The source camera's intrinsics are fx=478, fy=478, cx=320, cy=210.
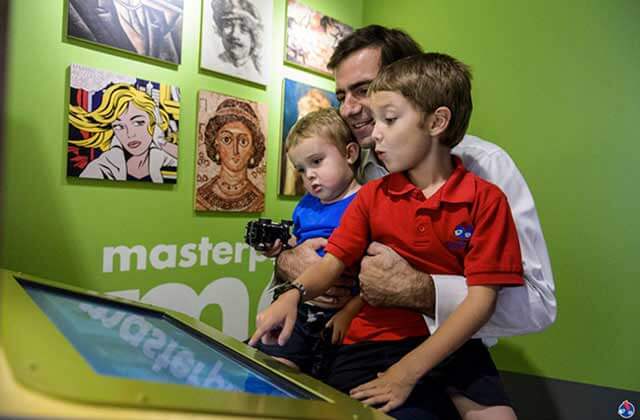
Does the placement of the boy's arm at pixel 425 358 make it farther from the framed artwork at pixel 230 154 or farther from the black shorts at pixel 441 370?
the framed artwork at pixel 230 154

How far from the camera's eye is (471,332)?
4.10 feet

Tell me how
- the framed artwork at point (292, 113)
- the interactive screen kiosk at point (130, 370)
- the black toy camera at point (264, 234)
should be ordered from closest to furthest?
the interactive screen kiosk at point (130, 370) → the black toy camera at point (264, 234) → the framed artwork at point (292, 113)

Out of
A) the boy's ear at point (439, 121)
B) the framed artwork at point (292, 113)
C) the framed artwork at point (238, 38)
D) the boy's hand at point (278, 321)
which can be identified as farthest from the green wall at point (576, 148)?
the boy's hand at point (278, 321)

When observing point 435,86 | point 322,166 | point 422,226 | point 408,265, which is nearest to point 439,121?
point 435,86

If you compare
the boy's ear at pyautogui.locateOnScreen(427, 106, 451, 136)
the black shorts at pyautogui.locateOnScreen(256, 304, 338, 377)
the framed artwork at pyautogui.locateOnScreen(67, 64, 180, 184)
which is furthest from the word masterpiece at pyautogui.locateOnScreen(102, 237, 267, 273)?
the boy's ear at pyautogui.locateOnScreen(427, 106, 451, 136)

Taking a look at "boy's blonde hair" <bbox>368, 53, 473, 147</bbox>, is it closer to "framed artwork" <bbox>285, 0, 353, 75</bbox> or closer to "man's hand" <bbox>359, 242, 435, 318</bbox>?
"man's hand" <bbox>359, 242, 435, 318</bbox>

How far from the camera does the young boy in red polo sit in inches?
50.4

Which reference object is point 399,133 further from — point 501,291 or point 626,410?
point 626,410

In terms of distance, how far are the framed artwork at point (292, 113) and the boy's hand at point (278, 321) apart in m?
1.82

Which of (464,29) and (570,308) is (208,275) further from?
(464,29)

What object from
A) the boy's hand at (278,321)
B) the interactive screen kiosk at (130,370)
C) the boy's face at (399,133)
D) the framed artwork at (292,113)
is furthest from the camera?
the framed artwork at (292,113)

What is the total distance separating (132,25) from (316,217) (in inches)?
51.2

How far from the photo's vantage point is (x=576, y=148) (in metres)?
2.62

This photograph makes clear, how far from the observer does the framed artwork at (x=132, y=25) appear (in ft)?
6.86
